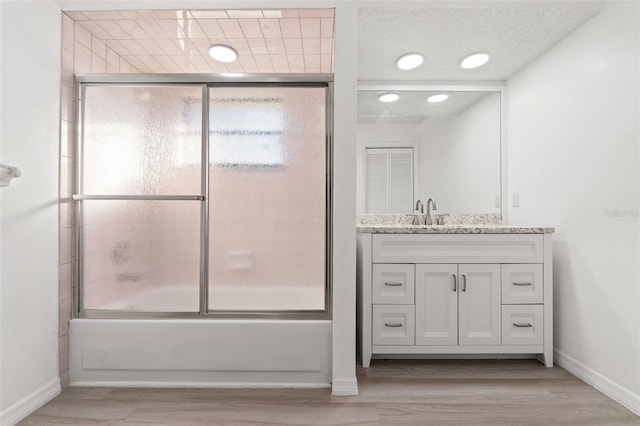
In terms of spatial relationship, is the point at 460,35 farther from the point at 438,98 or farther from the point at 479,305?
the point at 479,305

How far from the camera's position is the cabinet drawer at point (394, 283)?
214cm

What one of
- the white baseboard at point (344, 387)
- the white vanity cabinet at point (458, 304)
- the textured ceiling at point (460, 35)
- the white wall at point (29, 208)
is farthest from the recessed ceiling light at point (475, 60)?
the white wall at point (29, 208)

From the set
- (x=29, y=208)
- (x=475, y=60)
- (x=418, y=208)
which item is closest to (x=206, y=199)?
(x=29, y=208)

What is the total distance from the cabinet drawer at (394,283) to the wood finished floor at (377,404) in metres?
0.44

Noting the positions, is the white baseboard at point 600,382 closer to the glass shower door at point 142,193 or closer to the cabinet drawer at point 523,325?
the cabinet drawer at point 523,325

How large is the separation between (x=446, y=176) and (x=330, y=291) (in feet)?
4.64

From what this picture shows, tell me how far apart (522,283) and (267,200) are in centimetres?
160

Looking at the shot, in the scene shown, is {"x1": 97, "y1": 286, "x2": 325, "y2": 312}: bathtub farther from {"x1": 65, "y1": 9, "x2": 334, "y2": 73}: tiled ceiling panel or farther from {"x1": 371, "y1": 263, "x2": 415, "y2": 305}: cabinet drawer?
{"x1": 65, "y1": 9, "x2": 334, "y2": 73}: tiled ceiling panel

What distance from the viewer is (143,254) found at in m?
1.96

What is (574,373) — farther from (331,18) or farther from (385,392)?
(331,18)

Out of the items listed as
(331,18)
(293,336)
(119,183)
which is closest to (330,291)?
(293,336)

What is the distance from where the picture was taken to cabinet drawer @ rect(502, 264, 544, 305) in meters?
2.15

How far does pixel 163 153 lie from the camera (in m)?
1.97

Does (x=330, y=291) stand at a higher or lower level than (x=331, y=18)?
lower
